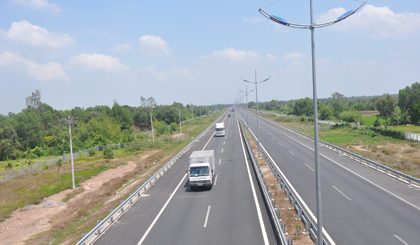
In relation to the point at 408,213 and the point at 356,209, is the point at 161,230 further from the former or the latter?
the point at 408,213

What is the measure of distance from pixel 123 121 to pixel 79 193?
7933cm

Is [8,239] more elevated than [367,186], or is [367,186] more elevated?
[367,186]

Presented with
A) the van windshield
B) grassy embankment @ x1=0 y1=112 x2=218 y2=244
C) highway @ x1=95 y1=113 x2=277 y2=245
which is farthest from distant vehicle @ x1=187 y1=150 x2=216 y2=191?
grassy embankment @ x1=0 y1=112 x2=218 y2=244

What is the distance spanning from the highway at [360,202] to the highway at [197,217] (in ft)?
11.3

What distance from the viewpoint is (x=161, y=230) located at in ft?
47.2

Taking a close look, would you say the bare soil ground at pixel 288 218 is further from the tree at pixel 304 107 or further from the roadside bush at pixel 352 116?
the tree at pixel 304 107

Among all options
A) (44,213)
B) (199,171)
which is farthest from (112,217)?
(44,213)

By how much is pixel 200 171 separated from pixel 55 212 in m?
13.3

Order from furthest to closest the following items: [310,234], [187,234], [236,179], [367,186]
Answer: [236,179], [367,186], [187,234], [310,234]

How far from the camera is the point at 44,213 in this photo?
927 inches

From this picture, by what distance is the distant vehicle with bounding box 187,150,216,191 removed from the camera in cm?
2147

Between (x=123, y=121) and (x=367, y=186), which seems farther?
(x=123, y=121)

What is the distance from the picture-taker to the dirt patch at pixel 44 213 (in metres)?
18.9

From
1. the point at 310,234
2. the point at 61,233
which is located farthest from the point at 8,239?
the point at 310,234
